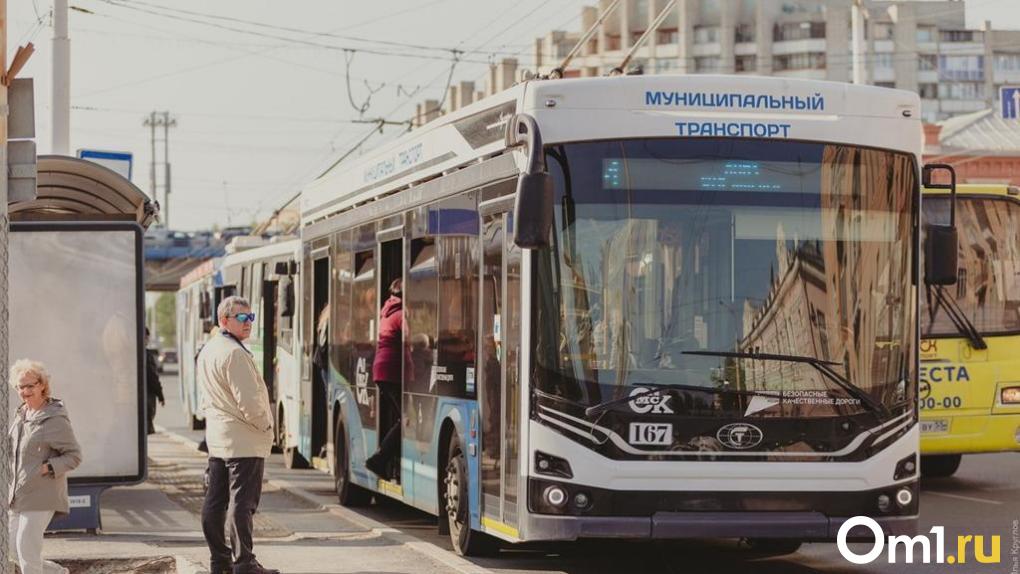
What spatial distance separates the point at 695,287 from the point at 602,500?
130 centimetres

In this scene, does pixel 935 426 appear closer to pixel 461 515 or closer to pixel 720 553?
pixel 720 553

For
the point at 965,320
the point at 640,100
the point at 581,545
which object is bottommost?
the point at 581,545

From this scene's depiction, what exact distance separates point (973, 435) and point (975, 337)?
91 centimetres

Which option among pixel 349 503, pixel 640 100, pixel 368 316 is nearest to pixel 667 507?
pixel 640 100

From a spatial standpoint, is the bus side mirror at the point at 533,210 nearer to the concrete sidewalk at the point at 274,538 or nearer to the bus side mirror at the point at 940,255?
the bus side mirror at the point at 940,255

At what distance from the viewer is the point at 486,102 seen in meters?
12.1

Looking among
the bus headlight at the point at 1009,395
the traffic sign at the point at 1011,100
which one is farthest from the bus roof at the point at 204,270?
the traffic sign at the point at 1011,100

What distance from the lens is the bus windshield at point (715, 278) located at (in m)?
10.7

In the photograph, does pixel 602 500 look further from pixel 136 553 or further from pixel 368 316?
pixel 368 316

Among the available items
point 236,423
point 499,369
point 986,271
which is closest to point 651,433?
point 499,369

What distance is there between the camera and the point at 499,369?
455 inches

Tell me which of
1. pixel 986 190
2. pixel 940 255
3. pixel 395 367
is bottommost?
pixel 395 367

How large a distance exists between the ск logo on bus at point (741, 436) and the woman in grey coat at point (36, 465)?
369 centimetres

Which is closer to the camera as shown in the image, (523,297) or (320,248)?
(523,297)
